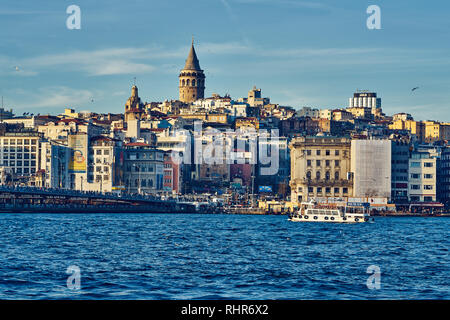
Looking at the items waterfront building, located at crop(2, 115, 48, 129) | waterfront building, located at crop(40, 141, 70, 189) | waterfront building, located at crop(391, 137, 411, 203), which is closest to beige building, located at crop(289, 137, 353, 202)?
waterfront building, located at crop(391, 137, 411, 203)

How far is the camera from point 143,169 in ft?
454

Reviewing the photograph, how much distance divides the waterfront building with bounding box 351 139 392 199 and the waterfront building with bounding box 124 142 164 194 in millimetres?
34967

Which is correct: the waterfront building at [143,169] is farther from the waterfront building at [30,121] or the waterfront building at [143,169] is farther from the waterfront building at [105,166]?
the waterfront building at [30,121]

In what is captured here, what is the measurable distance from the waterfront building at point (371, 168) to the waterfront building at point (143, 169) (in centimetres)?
3497

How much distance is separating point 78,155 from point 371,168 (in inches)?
1961

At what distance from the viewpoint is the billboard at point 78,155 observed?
13462 cm

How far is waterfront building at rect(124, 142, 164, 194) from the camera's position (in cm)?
13738

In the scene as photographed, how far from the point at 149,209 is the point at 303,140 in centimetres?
2795

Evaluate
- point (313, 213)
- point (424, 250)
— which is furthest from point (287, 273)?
point (313, 213)

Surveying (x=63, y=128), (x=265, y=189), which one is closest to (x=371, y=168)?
(x=265, y=189)

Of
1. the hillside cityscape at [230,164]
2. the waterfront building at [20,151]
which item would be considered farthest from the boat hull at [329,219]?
the waterfront building at [20,151]

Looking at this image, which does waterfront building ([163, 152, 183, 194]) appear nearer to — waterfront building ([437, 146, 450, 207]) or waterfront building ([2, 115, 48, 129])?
waterfront building ([2, 115, 48, 129])

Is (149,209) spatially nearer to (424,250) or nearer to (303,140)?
(303,140)
